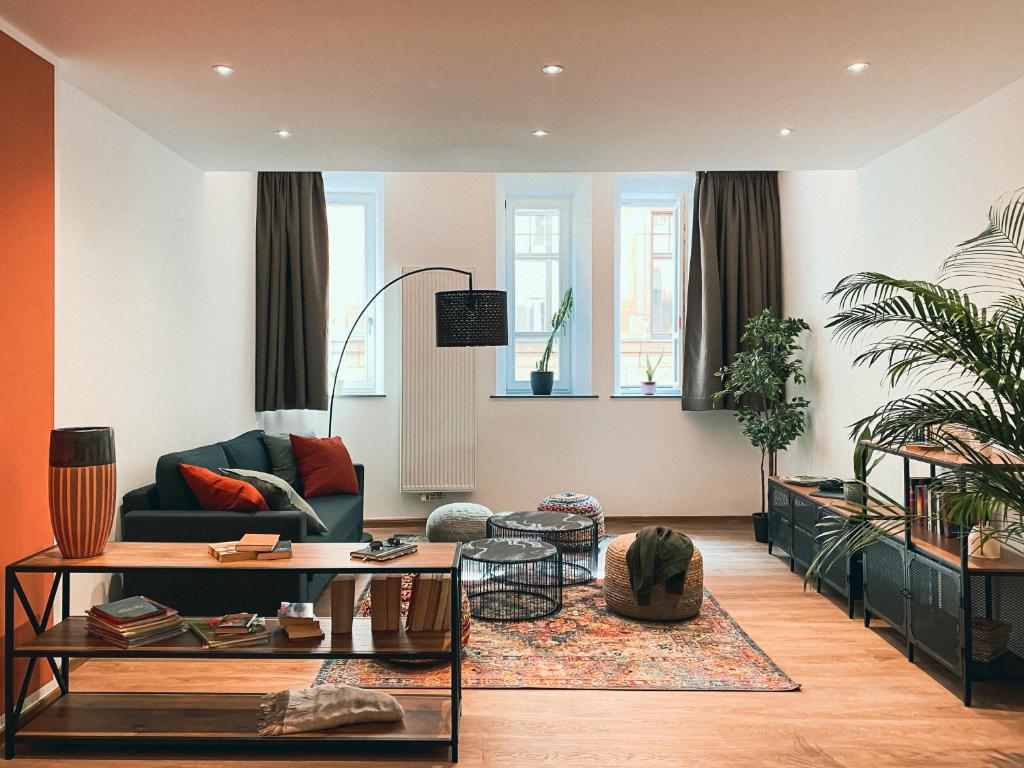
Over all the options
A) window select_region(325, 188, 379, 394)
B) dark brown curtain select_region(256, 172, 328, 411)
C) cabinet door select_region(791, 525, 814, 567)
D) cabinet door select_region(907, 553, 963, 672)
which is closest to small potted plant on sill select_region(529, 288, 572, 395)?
window select_region(325, 188, 379, 394)

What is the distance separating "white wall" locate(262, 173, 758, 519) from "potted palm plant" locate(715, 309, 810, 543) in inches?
24.4

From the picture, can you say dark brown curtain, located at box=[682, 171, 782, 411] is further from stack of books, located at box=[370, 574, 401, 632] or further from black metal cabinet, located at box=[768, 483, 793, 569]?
stack of books, located at box=[370, 574, 401, 632]

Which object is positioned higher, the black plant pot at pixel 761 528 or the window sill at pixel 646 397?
the window sill at pixel 646 397

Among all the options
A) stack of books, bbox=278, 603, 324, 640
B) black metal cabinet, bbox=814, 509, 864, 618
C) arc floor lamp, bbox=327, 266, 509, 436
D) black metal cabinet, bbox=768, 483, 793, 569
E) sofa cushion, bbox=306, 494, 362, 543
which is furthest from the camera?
black metal cabinet, bbox=768, 483, 793, 569

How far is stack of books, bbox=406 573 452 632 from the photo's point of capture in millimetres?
2990

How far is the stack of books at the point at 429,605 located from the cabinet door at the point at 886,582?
6.83 ft

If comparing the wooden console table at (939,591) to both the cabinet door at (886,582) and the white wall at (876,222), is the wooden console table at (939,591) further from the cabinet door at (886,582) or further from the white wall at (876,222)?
the white wall at (876,222)

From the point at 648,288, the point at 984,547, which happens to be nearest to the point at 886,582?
the point at 984,547

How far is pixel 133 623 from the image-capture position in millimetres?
2842

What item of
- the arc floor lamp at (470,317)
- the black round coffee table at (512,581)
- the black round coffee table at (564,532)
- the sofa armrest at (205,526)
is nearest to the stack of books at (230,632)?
the sofa armrest at (205,526)

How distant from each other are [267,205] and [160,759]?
4439 mm

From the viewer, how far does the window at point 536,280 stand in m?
6.86

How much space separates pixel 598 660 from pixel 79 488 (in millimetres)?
2180

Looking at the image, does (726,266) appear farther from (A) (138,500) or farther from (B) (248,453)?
(A) (138,500)
